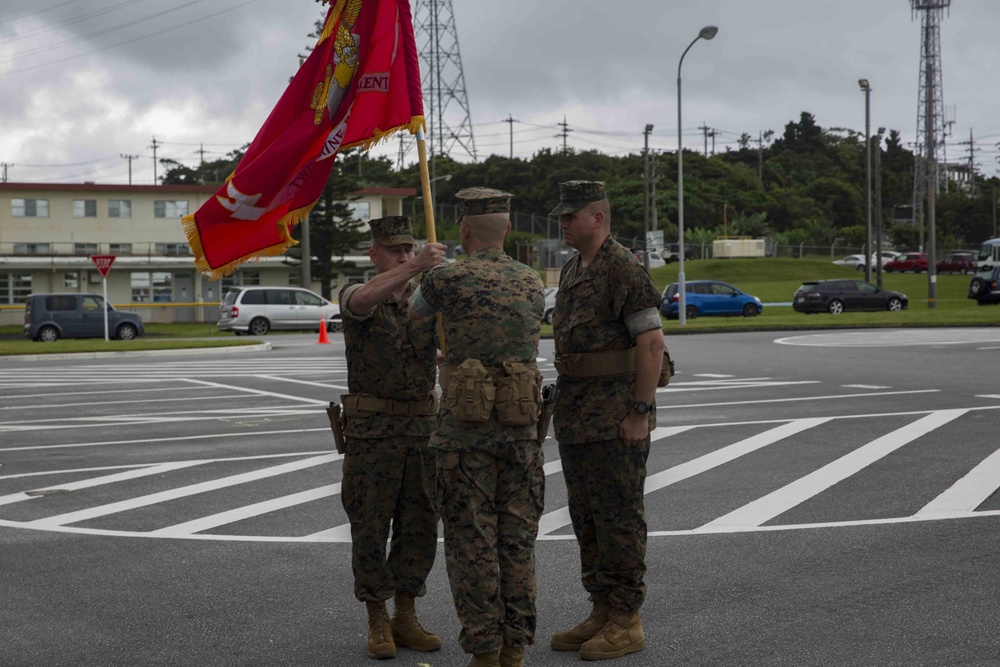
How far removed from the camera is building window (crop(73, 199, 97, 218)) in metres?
62.9

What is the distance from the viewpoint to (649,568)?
20.9 ft

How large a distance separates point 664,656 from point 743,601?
883 mm

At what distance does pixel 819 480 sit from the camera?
351 inches

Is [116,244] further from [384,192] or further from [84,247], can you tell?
[384,192]

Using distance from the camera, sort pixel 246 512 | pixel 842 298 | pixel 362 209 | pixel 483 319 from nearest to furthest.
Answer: pixel 483 319, pixel 246 512, pixel 842 298, pixel 362 209

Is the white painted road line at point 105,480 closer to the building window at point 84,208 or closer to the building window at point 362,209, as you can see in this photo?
the building window at point 362,209

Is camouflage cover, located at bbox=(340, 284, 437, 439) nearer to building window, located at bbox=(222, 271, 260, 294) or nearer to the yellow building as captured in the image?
the yellow building

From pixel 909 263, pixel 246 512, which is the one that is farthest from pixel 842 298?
pixel 246 512

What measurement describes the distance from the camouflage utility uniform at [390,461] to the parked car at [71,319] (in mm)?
34939

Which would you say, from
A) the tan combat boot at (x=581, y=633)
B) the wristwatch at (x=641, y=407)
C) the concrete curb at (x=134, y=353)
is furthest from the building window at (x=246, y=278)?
the wristwatch at (x=641, y=407)

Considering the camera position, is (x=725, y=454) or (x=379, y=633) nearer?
(x=379, y=633)

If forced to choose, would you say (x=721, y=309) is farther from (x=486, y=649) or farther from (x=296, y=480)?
(x=486, y=649)

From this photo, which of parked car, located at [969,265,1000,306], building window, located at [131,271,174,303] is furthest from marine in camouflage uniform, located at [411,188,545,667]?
building window, located at [131,271,174,303]

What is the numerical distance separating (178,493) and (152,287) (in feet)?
182
